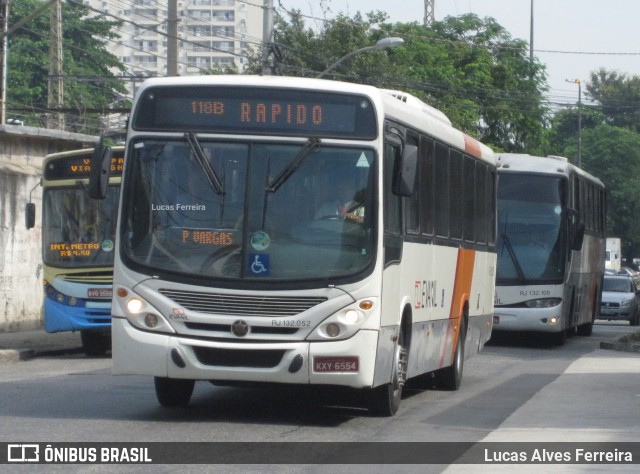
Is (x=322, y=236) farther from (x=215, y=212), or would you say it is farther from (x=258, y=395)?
(x=258, y=395)

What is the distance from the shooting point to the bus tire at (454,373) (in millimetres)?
16531

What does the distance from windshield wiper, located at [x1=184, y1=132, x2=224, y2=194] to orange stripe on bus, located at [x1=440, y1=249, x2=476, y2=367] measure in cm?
451

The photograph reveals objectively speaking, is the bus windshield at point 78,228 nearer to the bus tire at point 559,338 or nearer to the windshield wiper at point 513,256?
the windshield wiper at point 513,256

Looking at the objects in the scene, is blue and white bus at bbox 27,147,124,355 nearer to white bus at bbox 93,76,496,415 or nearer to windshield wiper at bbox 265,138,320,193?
white bus at bbox 93,76,496,415

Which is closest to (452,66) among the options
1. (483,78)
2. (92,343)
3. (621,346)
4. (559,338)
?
(483,78)

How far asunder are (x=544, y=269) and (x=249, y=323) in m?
15.8

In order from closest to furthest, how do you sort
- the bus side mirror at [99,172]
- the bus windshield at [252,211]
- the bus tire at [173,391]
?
1. the bus windshield at [252,211]
2. the bus side mirror at [99,172]
3. the bus tire at [173,391]

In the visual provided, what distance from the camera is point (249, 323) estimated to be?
1183 cm

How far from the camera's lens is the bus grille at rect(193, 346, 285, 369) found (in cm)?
1184

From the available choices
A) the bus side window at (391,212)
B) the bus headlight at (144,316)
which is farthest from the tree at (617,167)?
the bus headlight at (144,316)

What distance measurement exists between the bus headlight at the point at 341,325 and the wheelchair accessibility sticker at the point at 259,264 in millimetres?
642

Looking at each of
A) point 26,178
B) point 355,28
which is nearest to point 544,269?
point 26,178

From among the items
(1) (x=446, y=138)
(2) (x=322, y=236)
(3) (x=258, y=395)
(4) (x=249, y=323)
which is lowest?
(3) (x=258, y=395)

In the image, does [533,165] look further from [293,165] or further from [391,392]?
[293,165]
